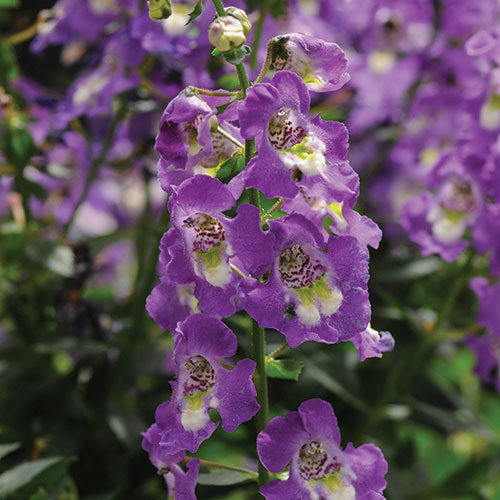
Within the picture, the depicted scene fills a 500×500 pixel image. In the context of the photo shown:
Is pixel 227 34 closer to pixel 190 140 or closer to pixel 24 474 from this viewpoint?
pixel 190 140

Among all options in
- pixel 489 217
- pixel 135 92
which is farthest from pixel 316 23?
pixel 489 217

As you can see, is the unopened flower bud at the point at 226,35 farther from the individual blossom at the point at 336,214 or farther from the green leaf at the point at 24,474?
the green leaf at the point at 24,474

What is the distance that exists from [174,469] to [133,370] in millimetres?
418

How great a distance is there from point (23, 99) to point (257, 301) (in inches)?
25.7

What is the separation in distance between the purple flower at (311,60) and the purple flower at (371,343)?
193 millimetres

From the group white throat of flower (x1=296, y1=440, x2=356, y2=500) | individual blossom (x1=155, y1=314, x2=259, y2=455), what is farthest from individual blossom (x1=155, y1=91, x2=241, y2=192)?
white throat of flower (x1=296, y1=440, x2=356, y2=500)

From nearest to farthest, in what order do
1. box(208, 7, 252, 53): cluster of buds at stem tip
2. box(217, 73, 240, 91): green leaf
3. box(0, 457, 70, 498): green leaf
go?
box(208, 7, 252, 53): cluster of buds at stem tip
box(0, 457, 70, 498): green leaf
box(217, 73, 240, 91): green leaf

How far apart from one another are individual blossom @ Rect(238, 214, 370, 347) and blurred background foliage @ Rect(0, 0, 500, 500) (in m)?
0.31

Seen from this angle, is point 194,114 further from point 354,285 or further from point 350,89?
point 350,89

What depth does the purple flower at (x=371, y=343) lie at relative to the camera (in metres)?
0.54

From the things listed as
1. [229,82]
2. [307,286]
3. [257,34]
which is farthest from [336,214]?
[257,34]

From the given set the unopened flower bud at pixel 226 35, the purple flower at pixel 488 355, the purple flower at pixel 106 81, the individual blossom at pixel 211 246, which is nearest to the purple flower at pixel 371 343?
the individual blossom at pixel 211 246

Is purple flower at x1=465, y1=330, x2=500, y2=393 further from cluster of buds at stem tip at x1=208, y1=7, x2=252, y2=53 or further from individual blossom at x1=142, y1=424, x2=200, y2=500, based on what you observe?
cluster of buds at stem tip at x1=208, y1=7, x2=252, y2=53

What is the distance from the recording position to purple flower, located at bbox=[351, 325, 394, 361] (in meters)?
0.54
